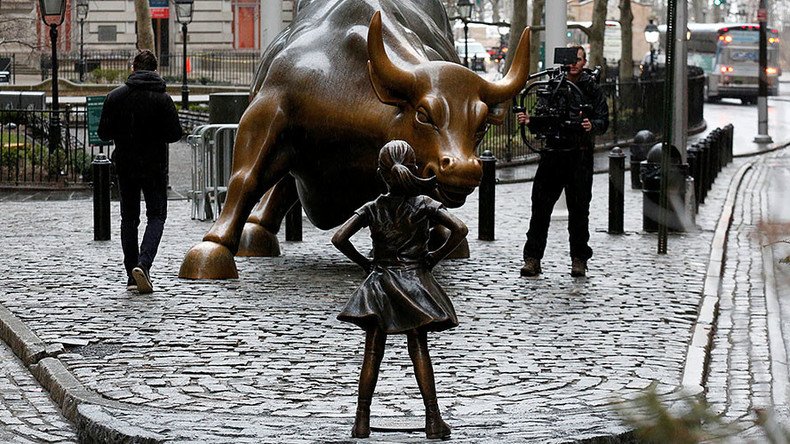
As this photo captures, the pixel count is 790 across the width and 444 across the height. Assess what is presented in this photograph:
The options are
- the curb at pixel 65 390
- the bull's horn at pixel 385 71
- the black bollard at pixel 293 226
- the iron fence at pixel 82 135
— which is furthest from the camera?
the iron fence at pixel 82 135

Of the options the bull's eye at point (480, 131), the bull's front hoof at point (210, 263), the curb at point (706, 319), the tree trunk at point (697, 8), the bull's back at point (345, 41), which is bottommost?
the curb at point (706, 319)

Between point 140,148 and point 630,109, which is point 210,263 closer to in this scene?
point 140,148

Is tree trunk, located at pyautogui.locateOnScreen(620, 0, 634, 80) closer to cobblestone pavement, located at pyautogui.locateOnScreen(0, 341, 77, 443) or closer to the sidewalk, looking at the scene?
the sidewalk

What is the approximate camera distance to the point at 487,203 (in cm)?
1655

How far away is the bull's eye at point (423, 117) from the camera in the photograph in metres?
11.2

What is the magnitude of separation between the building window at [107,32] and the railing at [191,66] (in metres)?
2.40

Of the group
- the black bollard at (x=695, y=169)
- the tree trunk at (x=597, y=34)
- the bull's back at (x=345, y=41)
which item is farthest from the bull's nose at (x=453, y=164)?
the tree trunk at (x=597, y=34)

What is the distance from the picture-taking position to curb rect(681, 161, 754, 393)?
8.76 meters

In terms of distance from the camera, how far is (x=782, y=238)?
2166 millimetres

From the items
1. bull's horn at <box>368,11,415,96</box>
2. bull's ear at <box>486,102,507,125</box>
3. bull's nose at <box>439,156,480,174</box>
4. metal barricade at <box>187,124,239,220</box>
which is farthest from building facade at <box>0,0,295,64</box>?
bull's nose at <box>439,156,480,174</box>

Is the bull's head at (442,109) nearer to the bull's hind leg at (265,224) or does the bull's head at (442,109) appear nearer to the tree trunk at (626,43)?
the bull's hind leg at (265,224)

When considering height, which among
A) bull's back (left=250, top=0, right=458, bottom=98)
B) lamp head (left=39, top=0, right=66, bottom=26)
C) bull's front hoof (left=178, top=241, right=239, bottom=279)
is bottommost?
bull's front hoof (left=178, top=241, right=239, bottom=279)

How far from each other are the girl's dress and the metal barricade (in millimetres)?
11125

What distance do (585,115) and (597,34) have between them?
95.8ft
